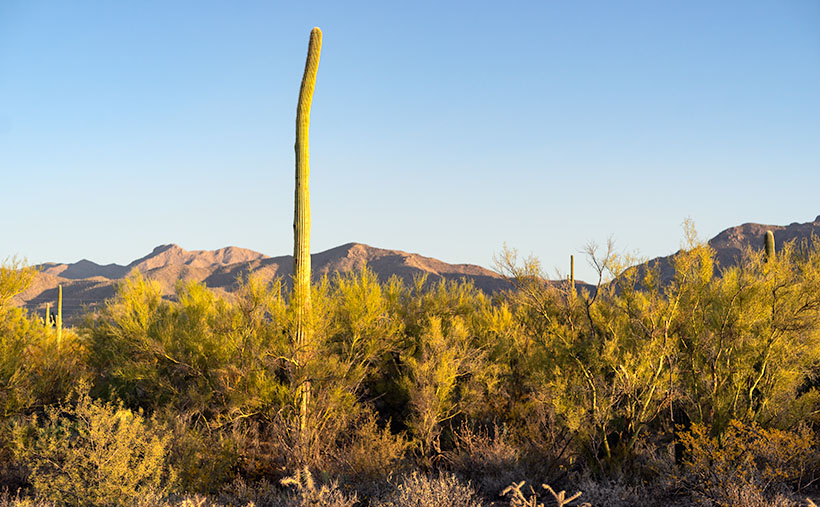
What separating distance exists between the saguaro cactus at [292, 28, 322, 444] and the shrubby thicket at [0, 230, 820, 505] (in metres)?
0.21

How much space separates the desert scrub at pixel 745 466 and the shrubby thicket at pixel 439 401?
0.05 m

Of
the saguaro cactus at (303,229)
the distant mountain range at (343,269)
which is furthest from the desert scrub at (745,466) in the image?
the distant mountain range at (343,269)

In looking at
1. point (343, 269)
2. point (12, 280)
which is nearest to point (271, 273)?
point (343, 269)

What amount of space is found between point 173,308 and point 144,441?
254 inches

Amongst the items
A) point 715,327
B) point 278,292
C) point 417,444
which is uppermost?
point 278,292

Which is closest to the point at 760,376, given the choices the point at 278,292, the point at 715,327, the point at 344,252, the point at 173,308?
the point at 715,327

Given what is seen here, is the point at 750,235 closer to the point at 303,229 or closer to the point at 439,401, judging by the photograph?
the point at 439,401

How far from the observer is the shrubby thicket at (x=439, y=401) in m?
9.32

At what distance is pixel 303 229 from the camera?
504 inches

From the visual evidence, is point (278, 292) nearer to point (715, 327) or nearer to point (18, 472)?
point (18, 472)

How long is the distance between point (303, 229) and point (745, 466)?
9006 millimetres

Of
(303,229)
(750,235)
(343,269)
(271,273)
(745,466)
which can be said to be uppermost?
(750,235)

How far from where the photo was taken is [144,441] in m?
9.59

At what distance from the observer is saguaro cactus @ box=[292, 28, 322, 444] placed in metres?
11.9
